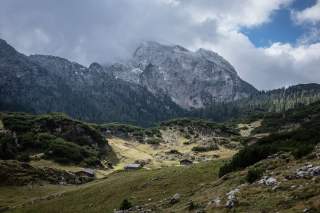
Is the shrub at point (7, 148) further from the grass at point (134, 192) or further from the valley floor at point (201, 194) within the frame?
the grass at point (134, 192)

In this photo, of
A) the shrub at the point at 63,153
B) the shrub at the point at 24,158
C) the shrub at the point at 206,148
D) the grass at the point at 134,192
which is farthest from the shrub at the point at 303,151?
the shrub at the point at 206,148

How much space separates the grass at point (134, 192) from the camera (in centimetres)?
4665

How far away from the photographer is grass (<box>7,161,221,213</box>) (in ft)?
153

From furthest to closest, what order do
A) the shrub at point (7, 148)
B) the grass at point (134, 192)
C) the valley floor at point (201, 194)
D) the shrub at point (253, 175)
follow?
the shrub at point (7, 148)
the grass at point (134, 192)
the shrub at point (253, 175)
the valley floor at point (201, 194)

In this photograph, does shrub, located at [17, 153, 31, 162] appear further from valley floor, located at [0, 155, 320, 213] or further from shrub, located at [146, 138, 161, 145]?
shrub, located at [146, 138, 161, 145]

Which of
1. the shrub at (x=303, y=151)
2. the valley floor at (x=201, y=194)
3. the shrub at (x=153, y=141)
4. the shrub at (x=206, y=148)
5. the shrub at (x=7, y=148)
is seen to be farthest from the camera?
the shrub at (x=153, y=141)

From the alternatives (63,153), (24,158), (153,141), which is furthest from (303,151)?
(153,141)

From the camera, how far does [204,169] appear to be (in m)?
53.2

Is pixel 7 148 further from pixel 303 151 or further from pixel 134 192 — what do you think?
pixel 303 151

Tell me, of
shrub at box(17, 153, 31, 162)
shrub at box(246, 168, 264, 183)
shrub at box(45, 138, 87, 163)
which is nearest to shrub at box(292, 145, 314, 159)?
shrub at box(246, 168, 264, 183)

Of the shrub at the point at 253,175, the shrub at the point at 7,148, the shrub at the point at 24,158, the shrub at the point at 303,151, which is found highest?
the shrub at the point at 303,151

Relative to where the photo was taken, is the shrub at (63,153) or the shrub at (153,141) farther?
the shrub at (153,141)

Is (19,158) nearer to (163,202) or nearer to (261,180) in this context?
(163,202)

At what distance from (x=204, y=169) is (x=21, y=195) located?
143 ft
